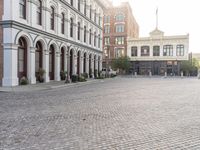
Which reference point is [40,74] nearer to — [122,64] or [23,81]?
[23,81]

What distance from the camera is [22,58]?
21109 mm

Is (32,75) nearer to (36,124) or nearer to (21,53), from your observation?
(21,53)

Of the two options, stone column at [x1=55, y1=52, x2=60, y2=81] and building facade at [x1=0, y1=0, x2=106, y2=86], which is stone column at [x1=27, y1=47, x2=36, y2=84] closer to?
building facade at [x1=0, y1=0, x2=106, y2=86]

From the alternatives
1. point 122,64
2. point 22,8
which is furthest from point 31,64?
point 122,64

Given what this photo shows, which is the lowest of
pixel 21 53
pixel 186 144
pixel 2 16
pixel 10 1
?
pixel 186 144

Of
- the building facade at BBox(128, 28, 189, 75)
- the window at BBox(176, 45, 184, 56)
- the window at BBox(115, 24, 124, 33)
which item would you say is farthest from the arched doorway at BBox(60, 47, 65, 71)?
the window at BBox(176, 45, 184, 56)

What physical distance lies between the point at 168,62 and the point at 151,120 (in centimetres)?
5719

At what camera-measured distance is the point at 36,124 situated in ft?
22.5

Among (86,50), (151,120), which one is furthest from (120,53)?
(151,120)

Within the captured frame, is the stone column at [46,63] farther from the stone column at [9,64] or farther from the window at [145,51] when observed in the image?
the window at [145,51]

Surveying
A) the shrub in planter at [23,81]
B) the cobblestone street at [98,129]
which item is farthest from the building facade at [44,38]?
the cobblestone street at [98,129]

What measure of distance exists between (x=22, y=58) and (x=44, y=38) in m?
3.89

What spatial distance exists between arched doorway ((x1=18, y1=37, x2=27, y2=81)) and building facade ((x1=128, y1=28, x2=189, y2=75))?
4319 centimetres

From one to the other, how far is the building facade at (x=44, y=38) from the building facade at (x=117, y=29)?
2749 centimetres
